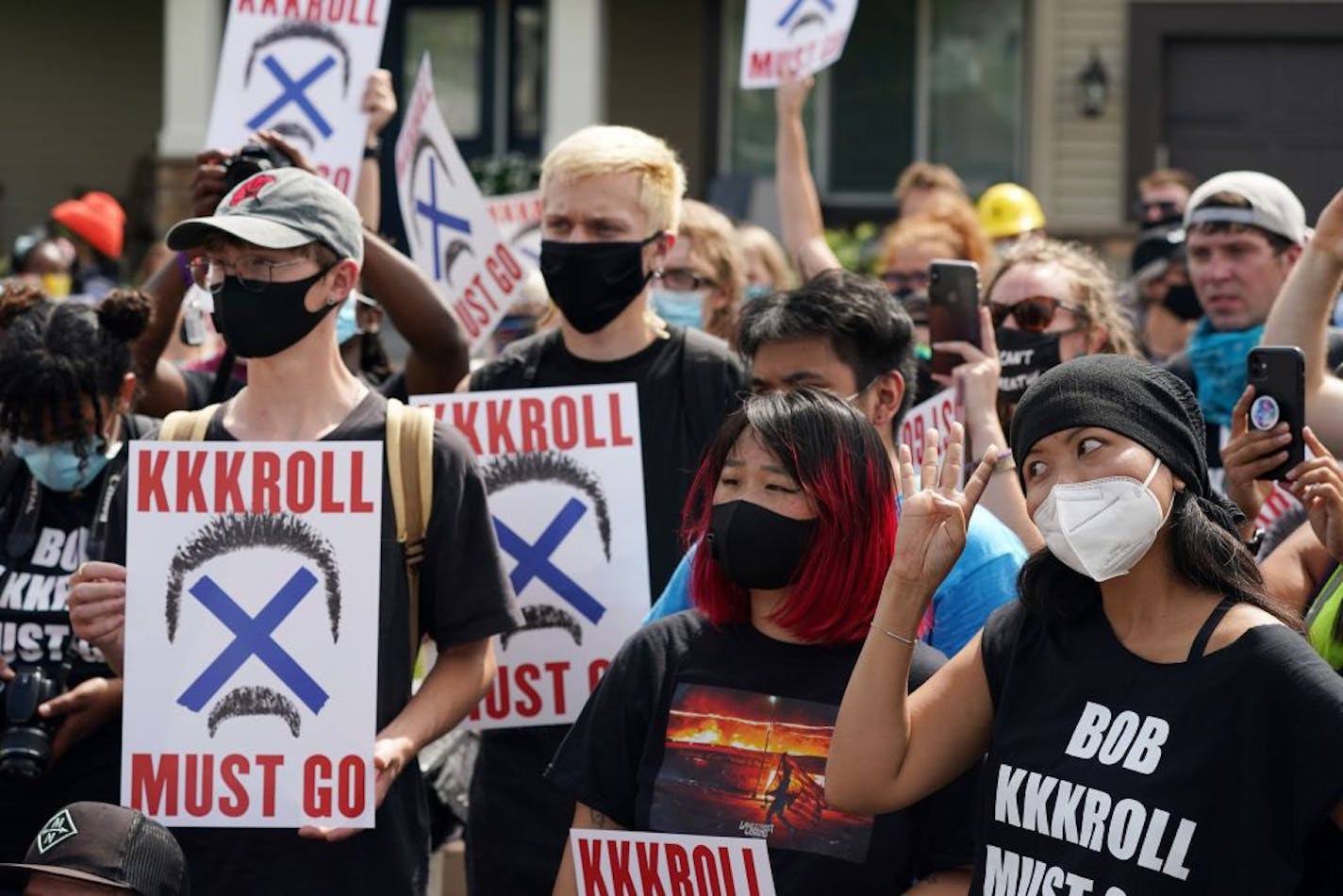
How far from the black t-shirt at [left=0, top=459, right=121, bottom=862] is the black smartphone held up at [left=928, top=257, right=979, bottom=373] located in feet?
6.67

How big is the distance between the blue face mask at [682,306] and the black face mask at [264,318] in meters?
2.76

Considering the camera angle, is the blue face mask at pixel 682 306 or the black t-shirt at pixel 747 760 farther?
the blue face mask at pixel 682 306

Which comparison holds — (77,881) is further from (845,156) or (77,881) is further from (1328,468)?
(845,156)

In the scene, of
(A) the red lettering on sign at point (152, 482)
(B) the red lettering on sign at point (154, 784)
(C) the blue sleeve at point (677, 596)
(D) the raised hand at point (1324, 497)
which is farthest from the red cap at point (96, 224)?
(D) the raised hand at point (1324, 497)

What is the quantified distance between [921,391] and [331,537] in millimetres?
2178

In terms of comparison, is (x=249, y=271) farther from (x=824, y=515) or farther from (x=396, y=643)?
(x=824, y=515)


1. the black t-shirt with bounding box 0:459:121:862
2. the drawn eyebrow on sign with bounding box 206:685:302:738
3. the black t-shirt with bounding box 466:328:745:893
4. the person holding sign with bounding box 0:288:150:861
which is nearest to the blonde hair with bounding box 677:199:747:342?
the black t-shirt with bounding box 466:328:745:893

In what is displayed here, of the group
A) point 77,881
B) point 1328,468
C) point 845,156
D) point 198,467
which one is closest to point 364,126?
point 198,467

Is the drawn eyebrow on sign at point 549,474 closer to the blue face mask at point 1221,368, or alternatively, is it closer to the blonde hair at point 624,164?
the blonde hair at point 624,164

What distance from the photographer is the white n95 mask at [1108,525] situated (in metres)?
2.96

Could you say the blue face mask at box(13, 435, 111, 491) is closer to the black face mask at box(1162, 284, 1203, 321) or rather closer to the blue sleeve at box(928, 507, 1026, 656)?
the blue sleeve at box(928, 507, 1026, 656)

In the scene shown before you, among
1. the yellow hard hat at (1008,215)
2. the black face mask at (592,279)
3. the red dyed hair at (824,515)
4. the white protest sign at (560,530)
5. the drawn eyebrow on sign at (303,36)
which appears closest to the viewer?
the red dyed hair at (824,515)

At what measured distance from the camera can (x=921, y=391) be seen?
5.49 meters

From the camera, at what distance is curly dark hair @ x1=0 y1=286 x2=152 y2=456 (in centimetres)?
439
